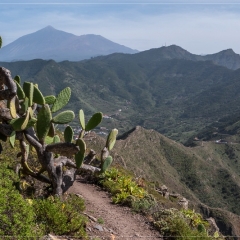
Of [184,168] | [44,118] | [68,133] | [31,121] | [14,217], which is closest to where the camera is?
[14,217]

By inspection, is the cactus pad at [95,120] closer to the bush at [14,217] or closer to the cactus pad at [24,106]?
the cactus pad at [24,106]

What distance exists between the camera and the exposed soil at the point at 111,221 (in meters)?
6.37

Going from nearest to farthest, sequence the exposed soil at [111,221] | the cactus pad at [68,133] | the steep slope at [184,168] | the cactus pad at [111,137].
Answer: the exposed soil at [111,221], the cactus pad at [68,133], the cactus pad at [111,137], the steep slope at [184,168]

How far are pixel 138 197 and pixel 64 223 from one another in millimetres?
3553

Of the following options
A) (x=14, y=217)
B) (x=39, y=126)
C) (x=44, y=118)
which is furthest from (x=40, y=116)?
(x=14, y=217)

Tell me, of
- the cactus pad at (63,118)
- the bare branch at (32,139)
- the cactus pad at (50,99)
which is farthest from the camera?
the cactus pad at (50,99)

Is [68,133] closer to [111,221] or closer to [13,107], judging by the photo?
[13,107]

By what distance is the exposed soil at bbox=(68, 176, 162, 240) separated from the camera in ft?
20.9

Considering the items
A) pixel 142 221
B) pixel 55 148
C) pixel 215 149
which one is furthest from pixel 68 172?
pixel 215 149

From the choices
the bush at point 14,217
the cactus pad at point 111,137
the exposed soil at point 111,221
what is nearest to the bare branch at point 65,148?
the exposed soil at point 111,221

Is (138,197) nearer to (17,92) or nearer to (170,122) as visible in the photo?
(17,92)

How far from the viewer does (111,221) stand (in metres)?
7.02

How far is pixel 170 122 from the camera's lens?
639ft

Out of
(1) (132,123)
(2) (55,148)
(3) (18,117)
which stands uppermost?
(3) (18,117)
